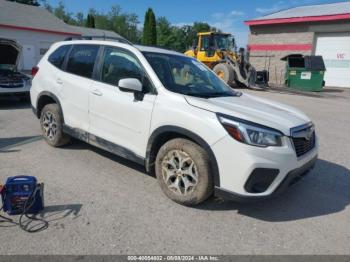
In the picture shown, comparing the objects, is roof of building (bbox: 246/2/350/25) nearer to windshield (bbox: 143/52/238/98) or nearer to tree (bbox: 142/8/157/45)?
windshield (bbox: 143/52/238/98)

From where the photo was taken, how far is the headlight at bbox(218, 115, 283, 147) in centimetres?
339

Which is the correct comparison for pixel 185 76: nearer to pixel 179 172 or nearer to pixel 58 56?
pixel 179 172

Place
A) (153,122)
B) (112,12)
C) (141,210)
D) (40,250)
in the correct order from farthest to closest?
1. (112,12)
2. (153,122)
3. (141,210)
4. (40,250)

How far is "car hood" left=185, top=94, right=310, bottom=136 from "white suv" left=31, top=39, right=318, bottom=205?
0.05ft

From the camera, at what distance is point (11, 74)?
33.5 feet

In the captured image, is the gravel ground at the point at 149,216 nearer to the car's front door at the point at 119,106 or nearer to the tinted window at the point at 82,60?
the car's front door at the point at 119,106

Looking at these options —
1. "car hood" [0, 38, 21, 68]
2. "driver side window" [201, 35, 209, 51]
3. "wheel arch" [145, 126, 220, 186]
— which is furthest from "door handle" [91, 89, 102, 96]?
"driver side window" [201, 35, 209, 51]

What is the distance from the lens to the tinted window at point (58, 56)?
18.6 ft

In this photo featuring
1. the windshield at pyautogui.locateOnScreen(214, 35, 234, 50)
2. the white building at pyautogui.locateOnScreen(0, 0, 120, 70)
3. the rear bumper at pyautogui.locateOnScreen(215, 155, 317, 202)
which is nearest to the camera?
the rear bumper at pyautogui.locateOnScreen(215, 155, 317, 202)

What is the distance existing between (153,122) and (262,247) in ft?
6.12

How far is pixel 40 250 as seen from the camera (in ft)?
9.68

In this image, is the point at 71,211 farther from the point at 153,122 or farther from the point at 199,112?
the point at 199,112

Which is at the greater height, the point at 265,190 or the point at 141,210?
the point at 265,190

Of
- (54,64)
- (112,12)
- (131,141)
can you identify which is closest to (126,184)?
(131,141)
